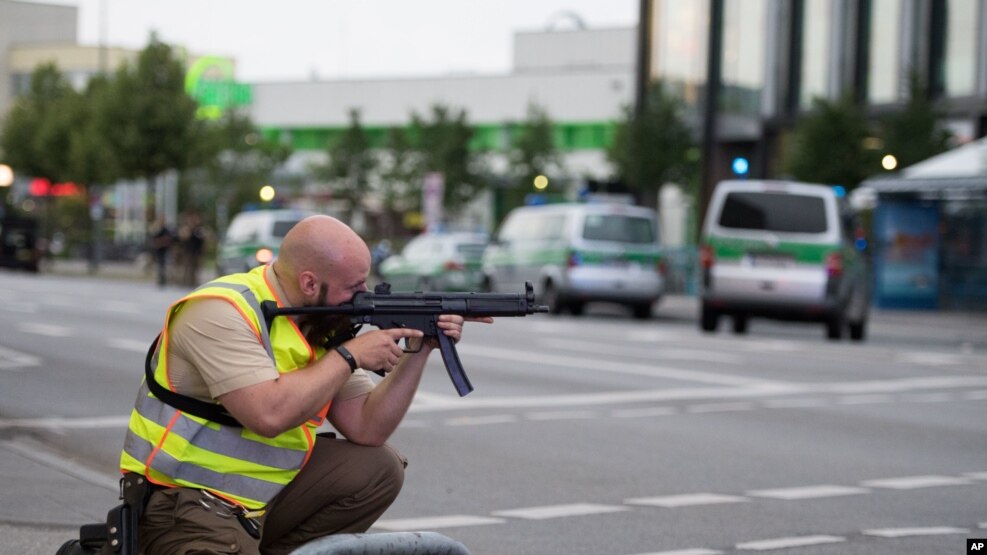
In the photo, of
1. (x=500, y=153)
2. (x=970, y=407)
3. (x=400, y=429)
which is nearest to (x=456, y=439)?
(x=400, y=429)

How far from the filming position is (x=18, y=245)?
52781 millimetres

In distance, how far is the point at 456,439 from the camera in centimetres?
1112

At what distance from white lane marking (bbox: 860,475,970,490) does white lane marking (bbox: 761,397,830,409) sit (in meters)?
3.84

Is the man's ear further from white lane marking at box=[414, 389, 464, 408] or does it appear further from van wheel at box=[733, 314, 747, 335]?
van wheel at box=[733, 314, 747, 335]

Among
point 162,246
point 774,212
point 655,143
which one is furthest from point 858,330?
point 162,246

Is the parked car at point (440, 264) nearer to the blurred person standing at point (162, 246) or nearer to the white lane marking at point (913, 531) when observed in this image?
the blurred person standing at point (162, 246)

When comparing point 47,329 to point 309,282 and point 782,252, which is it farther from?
point 309,282

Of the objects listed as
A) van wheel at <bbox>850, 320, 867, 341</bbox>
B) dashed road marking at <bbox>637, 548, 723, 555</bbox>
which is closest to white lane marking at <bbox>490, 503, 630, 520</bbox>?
dashed road marking at <bbox>637, 548, 723, 555</bbox>

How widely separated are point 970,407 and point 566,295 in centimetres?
1365

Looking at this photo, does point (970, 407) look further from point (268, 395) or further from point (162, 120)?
point (162, 120)

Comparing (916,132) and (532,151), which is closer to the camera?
(916,132)

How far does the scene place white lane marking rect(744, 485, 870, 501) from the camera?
8.84 metres

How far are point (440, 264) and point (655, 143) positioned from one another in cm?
1170

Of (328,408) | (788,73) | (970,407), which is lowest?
(970,407)
